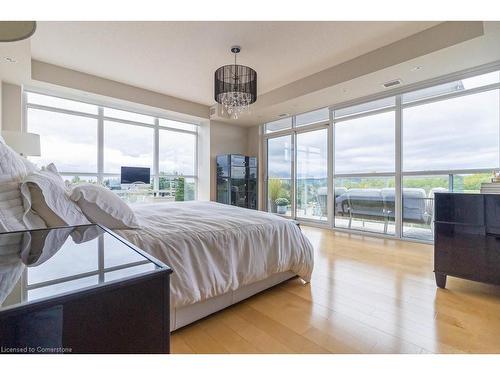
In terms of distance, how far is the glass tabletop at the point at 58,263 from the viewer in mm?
577

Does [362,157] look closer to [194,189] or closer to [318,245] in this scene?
[318,245]

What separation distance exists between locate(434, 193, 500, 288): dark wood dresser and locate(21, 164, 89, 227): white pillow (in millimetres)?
2862

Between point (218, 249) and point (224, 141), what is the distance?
15.6 feet

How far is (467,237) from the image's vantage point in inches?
82.2

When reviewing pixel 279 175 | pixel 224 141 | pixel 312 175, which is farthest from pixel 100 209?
pixel 279 175

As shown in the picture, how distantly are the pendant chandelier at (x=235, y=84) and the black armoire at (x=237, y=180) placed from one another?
248 centimetres

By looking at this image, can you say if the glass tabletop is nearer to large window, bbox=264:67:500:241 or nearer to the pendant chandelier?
the pendant chandelier

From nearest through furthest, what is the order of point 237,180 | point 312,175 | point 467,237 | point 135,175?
point 467,237, point 135,175, point 312,175, point 237,180

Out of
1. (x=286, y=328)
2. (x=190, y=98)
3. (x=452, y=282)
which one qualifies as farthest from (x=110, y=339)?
(x=190, y=98)

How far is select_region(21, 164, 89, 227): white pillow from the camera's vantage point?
4.11 feet

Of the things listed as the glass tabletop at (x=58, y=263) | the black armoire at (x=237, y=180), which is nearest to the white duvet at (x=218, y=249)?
the glass tabletop at (x=58, y=263)

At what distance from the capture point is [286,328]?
1565 millimetres

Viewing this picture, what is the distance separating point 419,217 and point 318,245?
176 centimetres

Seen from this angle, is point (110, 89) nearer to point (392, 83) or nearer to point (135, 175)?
point (135, 175)
